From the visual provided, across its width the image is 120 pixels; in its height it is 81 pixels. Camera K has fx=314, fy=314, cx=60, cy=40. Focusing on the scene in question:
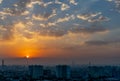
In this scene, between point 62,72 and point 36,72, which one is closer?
point 62,72

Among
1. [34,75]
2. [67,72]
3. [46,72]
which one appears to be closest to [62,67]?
[67,72]

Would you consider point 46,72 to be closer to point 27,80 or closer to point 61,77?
point 61,77

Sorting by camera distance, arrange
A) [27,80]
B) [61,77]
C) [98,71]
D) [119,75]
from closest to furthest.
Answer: [27,80] < [61,77] < [119,75] < [98,71]

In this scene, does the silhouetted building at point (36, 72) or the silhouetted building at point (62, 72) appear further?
the silhouetted building at point (36, 72)

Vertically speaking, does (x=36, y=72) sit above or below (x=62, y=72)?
above

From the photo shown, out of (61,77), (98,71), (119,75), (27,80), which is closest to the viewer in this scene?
(27,80)

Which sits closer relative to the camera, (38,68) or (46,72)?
(38,68)

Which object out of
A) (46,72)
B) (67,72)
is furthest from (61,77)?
(46,72)

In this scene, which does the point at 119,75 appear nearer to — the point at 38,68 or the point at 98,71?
the point at 98,71

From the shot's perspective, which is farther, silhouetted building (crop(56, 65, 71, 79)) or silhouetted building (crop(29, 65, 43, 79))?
silhouetted building (crop(29, 65, 43, 79))
